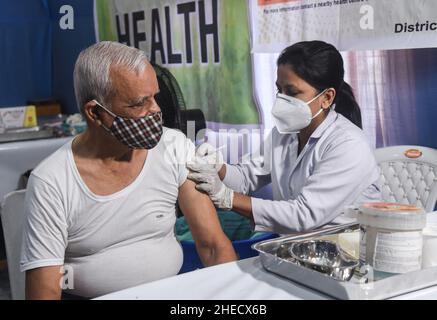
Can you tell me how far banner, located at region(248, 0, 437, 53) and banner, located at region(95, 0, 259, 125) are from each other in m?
0.16

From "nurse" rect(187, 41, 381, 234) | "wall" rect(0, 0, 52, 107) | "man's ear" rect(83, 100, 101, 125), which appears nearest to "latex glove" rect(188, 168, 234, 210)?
"nurse" rect(187, 41, 381, 234)

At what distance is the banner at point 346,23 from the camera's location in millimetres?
1991

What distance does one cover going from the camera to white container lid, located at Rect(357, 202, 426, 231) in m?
1.12

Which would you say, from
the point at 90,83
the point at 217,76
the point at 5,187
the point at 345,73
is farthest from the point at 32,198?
the point at 5,187

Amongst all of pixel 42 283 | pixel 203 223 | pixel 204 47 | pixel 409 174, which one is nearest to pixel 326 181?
pixel 409 174

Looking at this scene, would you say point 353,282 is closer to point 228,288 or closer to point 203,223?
point 228,288

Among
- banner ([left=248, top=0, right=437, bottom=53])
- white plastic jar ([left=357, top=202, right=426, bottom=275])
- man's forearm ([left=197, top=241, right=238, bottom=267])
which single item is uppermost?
banner ([left=248, top=0, right=437, bottom=53])

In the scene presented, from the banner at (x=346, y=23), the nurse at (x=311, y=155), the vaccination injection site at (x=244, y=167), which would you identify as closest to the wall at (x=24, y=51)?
the vaccination injection site at (x=244, y=167)

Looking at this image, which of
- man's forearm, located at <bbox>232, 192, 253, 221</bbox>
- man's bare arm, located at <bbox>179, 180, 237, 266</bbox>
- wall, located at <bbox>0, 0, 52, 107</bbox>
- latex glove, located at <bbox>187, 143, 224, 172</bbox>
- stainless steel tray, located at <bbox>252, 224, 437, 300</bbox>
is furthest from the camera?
wall, located at <bbox>0, 0, 52, 107</bbox>

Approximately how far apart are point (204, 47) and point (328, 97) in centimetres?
101

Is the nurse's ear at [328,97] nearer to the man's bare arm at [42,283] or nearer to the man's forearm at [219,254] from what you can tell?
the man's forearm at [219,254]

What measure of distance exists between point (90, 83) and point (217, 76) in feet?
4.66

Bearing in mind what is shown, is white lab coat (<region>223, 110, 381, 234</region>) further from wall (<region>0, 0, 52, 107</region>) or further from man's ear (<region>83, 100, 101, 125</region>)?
wall (<region>0, 0, 52, 107</region>)

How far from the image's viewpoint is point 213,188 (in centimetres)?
195
